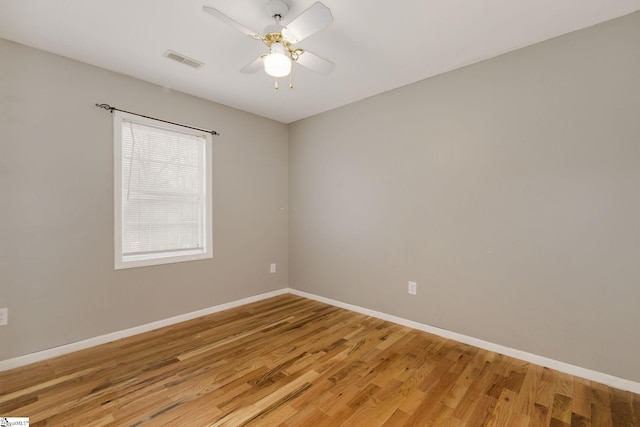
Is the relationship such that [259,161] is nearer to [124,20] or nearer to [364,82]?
[364,82]

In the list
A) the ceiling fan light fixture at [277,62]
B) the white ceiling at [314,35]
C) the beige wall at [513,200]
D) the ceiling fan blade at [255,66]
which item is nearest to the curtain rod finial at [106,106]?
the white ceiling at [314,35]

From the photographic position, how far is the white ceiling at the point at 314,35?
6.03 feet

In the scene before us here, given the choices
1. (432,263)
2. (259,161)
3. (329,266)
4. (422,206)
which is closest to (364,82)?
(422,206)

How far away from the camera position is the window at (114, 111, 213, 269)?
2729 millimetres

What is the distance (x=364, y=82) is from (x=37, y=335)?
141 inches

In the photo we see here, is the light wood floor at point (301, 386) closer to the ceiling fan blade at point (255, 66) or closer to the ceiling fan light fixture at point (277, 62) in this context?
the ceiling fan light fixture at point (277, 62)

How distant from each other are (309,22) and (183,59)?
4.62 feet

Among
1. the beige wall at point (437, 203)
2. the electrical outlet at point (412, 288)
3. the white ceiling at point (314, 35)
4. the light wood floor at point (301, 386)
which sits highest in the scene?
the white ceiling at point (314, 35)

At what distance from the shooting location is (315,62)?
2.03 meters

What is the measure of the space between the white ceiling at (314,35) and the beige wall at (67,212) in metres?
0.22

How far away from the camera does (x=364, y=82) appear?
9.49 ft

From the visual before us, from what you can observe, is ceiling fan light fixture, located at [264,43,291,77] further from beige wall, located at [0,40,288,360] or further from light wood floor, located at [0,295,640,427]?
light wood floor, located at [0,295,640,427]

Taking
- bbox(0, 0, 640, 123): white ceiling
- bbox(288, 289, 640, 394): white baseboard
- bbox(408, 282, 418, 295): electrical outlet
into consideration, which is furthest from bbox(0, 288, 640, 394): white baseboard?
bbox(0, 0, 640, 123): white ceiling

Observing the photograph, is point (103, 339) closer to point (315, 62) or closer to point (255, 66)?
point (255, 66)
